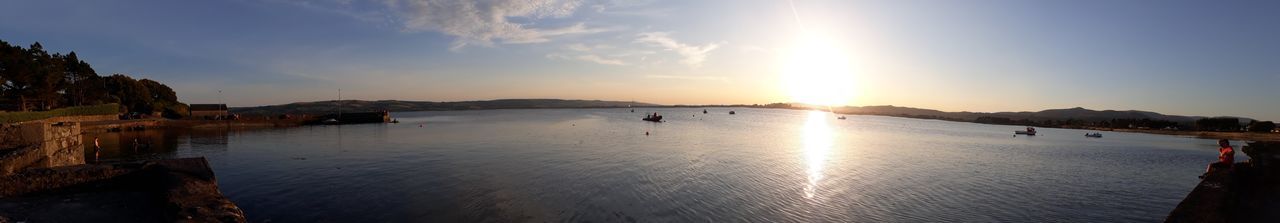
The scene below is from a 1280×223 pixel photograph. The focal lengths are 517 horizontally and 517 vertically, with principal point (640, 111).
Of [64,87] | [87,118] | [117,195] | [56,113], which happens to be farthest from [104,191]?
[64,87]

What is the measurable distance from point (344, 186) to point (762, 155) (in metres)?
24.7

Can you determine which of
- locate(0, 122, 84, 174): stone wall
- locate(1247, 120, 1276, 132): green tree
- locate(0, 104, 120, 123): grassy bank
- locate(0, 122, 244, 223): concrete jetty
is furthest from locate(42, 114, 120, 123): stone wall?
locate(1247, 120, 1276, 132): green tree

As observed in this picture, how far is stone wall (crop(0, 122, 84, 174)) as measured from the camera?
526 inches

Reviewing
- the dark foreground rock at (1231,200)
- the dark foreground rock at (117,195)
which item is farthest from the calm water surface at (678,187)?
the dark foreground rock at (117,195)

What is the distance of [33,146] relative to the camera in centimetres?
1489

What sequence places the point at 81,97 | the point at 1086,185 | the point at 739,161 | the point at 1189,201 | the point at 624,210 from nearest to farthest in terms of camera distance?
the point at 1189,201, the point at 624,210, the point at 1086,185, the point at 739,161, the point at 81,97

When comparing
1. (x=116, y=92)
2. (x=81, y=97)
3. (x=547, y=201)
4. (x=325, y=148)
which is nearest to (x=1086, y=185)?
(x=547, y=201)

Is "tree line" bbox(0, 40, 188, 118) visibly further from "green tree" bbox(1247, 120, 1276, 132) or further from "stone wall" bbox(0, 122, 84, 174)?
"green tree" bbox(1247, 120, 1276, 132)

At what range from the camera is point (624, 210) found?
51.6ft

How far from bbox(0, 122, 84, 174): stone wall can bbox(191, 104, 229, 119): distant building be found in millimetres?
75984

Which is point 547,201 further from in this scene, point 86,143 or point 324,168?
point 86,143

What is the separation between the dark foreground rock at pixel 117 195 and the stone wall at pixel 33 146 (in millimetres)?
1681

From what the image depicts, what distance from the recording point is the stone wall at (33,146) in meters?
13.4

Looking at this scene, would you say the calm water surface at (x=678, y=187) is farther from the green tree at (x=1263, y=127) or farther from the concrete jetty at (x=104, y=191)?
the green tree at (x=1263, y=127)
